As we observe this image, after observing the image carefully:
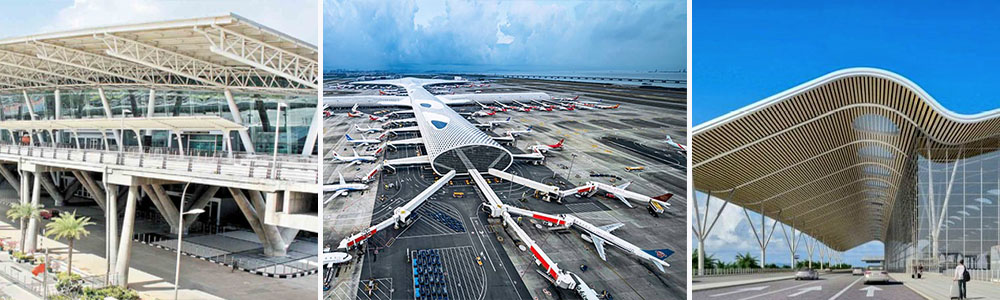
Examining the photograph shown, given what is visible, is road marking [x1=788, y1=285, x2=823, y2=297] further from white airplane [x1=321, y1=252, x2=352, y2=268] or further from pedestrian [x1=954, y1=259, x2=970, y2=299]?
white airplane [x1=321, y1=252, x2=352, y2=268]

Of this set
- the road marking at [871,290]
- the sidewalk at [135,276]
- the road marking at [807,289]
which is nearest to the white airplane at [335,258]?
the sidewalk at [135,276]

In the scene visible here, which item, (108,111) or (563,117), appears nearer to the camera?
(563,117)

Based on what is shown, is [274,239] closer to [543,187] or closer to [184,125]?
[184,125]

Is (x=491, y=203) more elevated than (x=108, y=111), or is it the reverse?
(x=108, y=111)

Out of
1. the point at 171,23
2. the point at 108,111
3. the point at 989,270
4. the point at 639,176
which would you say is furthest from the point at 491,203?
the point at 108,111

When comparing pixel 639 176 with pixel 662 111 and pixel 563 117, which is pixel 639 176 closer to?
pixel 662 111

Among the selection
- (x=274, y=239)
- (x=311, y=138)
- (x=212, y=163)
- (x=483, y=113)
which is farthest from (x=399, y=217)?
(x=311, y=138)
